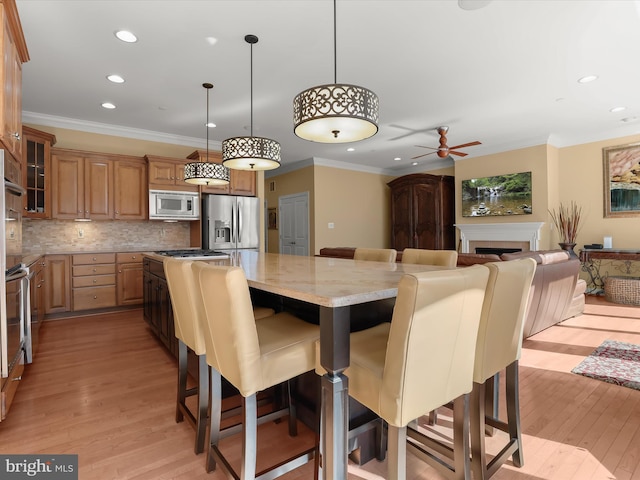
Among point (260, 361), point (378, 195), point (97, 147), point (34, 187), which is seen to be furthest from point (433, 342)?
point (378, 195)

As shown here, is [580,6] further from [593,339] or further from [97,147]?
[97,147]

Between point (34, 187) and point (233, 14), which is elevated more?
point (233, 14)

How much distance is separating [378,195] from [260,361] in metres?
7.64

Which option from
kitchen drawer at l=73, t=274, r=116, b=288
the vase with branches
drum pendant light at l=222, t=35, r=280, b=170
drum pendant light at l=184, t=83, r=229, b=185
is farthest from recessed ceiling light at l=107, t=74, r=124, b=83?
the vase with branches

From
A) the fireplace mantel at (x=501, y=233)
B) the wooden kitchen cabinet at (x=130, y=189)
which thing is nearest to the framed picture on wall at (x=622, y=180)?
the fireplace mantel at (x=501, y=233)

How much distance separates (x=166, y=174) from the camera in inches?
200

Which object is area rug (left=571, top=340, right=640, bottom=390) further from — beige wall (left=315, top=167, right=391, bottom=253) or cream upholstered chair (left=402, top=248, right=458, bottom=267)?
beige wall (left=315, top=167, right=391, bottom=253)

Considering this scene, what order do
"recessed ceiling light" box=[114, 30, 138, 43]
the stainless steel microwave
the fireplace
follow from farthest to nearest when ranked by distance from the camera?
the fireplace, the stainless steel microwave, "recessed ceiling light" box=[114, 30, 138, 43]

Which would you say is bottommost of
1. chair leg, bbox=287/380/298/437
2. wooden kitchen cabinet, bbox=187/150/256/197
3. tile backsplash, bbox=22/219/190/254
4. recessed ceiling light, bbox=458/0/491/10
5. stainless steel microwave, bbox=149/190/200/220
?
chair leg, bbox=287/380/298/437

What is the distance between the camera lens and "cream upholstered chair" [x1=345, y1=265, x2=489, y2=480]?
1007 millimetres

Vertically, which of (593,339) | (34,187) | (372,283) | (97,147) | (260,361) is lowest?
(593,339)

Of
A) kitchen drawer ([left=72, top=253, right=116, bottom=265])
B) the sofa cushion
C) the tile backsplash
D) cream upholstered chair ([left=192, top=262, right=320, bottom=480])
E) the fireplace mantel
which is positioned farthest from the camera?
the fireplace mantel

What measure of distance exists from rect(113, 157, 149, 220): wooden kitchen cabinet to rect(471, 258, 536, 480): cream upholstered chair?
4.99 metres

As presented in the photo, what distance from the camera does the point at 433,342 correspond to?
42.2 inches
